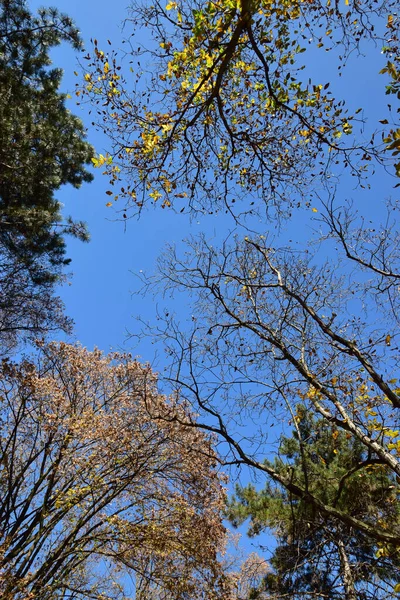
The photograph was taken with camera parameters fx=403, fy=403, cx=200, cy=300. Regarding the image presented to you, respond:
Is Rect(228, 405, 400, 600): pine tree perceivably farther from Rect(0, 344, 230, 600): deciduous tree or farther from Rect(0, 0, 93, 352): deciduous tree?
Rect(0, 0, 93, 352): deciduous tree

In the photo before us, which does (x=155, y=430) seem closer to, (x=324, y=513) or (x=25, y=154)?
(x=324, y=513)

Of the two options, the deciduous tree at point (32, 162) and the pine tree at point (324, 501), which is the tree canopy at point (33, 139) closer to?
the deciduous tree at point (32, 162)

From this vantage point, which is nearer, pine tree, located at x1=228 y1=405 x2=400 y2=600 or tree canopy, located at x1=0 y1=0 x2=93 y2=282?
pine tree, located at x1=228 y1=405 x2=400 y2=600

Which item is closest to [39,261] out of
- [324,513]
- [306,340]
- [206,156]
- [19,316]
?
[19,316]

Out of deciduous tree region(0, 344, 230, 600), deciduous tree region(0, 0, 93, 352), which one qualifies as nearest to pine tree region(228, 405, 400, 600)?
deciduous tree region(0, 344, 230, 600)

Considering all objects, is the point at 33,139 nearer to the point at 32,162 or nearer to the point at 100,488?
the point at 32,162

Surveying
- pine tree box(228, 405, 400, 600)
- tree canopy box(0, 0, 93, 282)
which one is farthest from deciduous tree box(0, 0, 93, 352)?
pine tree box(228, 405, 400, 600)

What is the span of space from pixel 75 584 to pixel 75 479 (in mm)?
1877

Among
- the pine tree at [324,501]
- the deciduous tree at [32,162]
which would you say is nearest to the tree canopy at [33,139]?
the deciduous tree at [32,162]

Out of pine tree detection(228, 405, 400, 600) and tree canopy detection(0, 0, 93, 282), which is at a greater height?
tree canopy detection(0, 0, 93, 282)

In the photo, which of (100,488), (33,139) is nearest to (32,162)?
(33,139)

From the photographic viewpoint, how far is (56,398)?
318 inches

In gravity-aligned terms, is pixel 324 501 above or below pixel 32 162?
below

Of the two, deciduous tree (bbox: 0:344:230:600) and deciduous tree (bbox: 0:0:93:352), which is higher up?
deciduous tree (bbox: 0:0:93:352)
